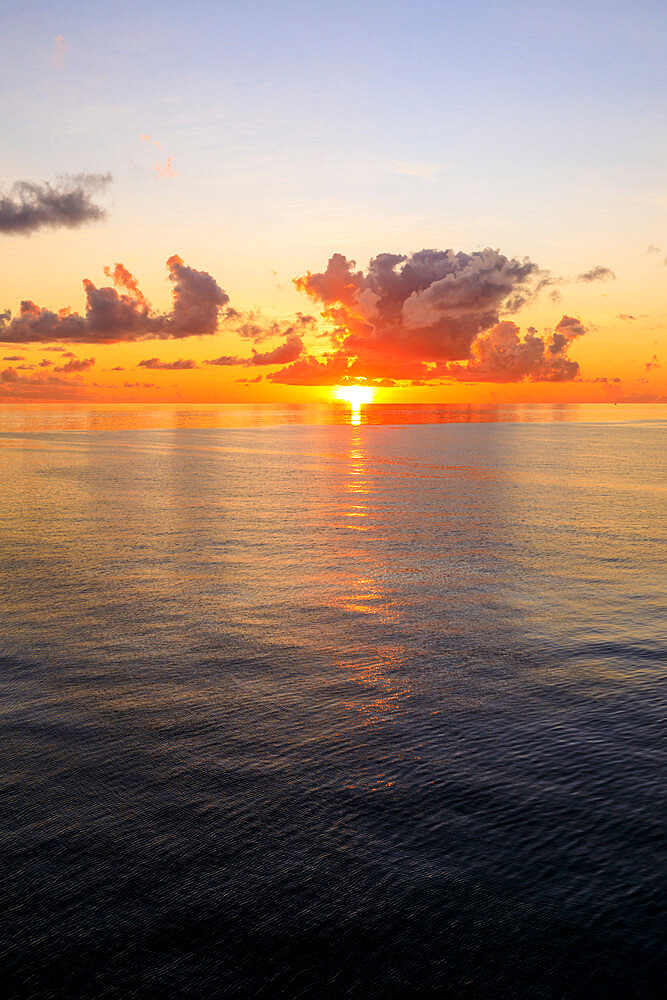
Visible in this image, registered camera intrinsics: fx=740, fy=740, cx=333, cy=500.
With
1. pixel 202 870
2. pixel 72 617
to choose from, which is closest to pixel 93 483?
pixel 72 617

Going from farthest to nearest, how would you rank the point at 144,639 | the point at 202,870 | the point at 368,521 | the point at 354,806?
1. the point at 368,521
2. the point at 144,639
3. the point at 354,806
4. the point at 202,870

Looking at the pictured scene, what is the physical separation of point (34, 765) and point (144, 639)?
20.6 feet

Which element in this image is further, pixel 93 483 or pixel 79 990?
pixel 93 483

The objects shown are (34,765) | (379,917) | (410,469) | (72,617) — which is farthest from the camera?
(410,469)

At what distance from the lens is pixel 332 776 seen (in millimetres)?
10656

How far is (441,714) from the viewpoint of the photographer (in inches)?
506

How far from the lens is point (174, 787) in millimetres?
10336

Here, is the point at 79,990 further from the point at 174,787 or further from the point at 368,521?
the point at 368,521

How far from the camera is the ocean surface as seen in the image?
24.3 ft

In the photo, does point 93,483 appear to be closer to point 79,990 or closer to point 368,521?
point 368,521

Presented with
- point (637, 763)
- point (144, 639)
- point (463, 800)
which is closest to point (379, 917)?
point (463, 800)

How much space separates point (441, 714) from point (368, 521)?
22.5 m

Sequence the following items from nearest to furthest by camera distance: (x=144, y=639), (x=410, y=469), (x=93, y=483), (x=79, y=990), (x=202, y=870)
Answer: (x=79, y=990) < (x=202, y=870) < (x=144, y=639) < (x=93, y=483) < (x=410, y=469)

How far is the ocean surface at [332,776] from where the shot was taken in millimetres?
7406
